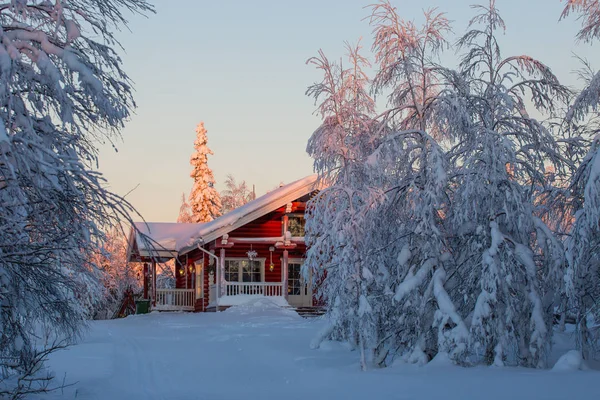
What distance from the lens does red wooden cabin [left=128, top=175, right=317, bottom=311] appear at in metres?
29.8

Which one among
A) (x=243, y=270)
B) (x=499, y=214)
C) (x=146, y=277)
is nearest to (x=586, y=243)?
(x=499, y=214)

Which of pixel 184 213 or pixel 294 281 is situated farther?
pixel 184 213

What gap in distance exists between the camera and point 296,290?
3219 cm

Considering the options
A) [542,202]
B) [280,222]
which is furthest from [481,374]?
[280,222]

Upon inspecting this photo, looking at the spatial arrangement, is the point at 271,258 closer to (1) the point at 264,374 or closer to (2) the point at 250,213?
(2) the point at 250,213

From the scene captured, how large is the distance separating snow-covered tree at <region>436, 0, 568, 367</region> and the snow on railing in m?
17.6

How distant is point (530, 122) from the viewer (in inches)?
515

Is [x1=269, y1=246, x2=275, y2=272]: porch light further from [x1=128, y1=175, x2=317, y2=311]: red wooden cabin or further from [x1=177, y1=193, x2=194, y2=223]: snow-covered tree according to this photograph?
[x1=177, y1=193, x2=194, y2=223]: snow-covered tree

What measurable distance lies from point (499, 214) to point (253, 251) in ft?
65.2

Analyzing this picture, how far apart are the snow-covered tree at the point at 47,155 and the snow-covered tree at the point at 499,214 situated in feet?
21.3

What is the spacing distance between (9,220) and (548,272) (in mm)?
9215

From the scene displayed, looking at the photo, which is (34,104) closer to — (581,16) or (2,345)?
(2,345)

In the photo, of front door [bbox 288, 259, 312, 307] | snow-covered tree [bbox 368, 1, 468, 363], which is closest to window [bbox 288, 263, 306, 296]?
front door [bbox 288, 259, 312, 307]

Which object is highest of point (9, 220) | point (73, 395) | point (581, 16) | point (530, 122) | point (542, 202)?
point (581, 16)
